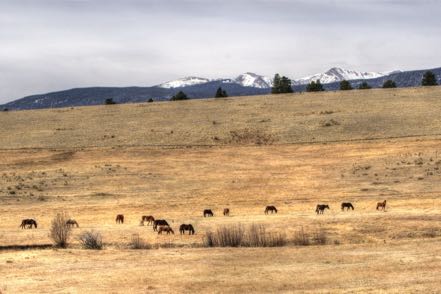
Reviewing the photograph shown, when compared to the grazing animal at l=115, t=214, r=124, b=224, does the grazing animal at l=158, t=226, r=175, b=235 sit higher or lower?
higher

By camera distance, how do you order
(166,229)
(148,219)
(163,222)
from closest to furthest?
(166,229), (163,222), (148,219)

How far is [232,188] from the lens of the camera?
6062cm

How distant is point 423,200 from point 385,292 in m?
28.2

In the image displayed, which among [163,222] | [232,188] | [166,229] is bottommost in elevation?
[232,188]

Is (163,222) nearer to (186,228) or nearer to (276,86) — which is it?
(186,228)

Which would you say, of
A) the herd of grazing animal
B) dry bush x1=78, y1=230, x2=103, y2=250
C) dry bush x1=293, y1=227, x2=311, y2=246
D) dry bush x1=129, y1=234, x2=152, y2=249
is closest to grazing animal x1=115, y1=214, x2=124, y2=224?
the herd of grazing animal

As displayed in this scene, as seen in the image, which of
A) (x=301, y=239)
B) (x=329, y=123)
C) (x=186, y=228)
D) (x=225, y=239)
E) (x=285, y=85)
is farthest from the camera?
(x=285, y=85)

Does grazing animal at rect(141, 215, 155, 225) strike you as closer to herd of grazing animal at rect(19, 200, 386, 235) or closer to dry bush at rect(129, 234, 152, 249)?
herd of grazing animal at rect(19, 200, 386, 235)

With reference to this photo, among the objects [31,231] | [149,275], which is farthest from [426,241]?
[31,231]

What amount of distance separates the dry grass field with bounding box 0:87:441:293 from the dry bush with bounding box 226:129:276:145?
1.36 feet

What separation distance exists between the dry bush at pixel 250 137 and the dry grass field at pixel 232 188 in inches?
16.3

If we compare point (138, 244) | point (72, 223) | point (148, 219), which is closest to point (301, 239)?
point (138, 244)

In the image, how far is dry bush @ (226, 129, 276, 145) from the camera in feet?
280

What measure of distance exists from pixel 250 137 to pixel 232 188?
2764 cm
